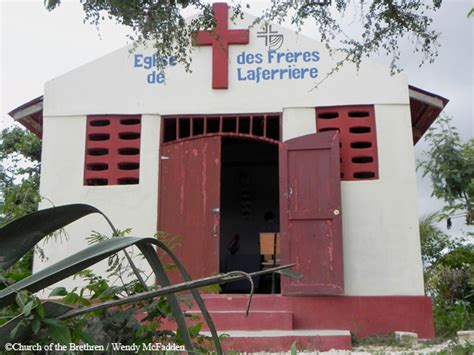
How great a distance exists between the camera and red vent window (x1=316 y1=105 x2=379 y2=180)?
7000 millimetres

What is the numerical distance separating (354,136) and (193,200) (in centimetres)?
226

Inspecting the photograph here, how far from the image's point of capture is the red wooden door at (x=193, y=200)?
22.8ft

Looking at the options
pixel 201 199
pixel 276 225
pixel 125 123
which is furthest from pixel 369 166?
pixel 276 225

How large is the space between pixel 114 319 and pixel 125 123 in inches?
208

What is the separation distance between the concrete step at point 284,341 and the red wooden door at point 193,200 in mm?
1428

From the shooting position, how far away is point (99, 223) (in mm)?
6957

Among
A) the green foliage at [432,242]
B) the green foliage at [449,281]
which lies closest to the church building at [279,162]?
the green foliage at [449,281]

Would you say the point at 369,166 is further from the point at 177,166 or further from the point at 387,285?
the point at 177,166

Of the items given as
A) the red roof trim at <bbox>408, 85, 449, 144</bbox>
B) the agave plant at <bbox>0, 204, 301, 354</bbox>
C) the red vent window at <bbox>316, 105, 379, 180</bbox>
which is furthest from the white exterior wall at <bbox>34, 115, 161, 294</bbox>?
the agave plant at <bbox>0, 204, 301, 354</bbox>

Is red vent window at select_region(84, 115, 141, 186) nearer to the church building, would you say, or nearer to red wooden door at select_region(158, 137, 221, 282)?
the church building

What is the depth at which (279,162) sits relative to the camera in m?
6.97

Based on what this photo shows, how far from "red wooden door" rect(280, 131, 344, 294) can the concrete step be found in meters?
0.86

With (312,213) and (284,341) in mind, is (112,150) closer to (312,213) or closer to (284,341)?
(312,213)

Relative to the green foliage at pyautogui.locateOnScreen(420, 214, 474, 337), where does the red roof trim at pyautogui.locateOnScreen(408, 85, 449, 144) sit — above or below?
above
